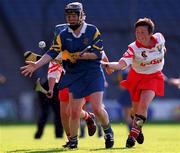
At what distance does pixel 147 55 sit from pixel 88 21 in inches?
1048

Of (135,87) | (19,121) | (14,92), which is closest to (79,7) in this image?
(135,87)

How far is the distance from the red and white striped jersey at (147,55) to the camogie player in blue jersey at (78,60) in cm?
64

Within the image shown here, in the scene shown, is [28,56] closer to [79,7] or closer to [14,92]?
[79,7]

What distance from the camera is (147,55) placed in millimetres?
Result: 10492

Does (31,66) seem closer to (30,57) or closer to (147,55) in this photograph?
(30,57)

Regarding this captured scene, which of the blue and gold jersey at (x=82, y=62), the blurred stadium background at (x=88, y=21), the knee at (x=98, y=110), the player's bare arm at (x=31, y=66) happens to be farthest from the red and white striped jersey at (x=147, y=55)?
the blurred stadium background at (x=88, y=21)

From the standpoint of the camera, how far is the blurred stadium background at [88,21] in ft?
117

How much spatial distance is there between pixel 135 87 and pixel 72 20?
1.60 m

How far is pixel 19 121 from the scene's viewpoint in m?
32.1

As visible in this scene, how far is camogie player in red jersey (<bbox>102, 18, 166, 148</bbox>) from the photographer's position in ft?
34.0

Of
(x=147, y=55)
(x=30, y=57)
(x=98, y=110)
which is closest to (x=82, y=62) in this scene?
(x=98, y=110)

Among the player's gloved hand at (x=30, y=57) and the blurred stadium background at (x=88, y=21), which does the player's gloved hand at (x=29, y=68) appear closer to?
the player's gloved hand at (x=30, y=57)

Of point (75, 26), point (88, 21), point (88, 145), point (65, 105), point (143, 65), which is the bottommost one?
point (88, 145)

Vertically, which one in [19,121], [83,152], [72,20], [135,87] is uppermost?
[72,20]
